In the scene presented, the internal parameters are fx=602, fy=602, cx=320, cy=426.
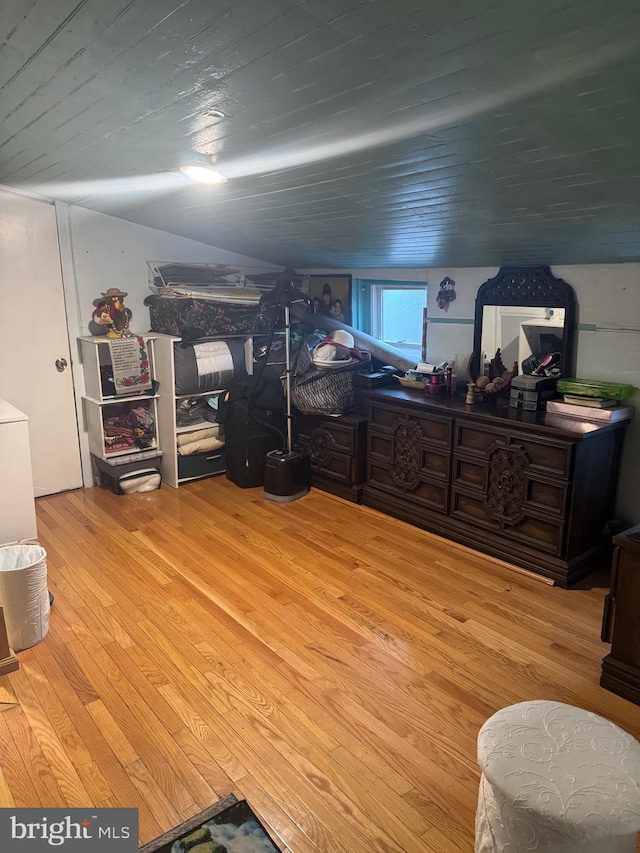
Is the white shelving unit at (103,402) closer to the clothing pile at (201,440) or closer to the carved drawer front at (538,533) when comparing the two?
the clothing pile at (201,440)

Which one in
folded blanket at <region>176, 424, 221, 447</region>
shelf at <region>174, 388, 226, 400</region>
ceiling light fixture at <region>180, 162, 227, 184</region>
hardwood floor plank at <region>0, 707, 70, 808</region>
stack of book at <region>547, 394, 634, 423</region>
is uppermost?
ceiling light fixture at <region>180, 162, 227, 184</region>

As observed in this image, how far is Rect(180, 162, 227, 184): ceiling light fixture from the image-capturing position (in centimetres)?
250

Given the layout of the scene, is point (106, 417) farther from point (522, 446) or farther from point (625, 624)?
point (625, 624)

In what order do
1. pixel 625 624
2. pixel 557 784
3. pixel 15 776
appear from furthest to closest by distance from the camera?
pixel 625 624 < pixel 15 776 < pixel 557 784

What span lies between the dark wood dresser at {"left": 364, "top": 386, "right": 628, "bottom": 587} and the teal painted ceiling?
2.88 feet

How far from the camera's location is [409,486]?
3670mm

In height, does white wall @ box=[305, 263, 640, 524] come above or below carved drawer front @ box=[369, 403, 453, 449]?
above

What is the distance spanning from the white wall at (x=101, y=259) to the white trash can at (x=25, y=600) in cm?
192

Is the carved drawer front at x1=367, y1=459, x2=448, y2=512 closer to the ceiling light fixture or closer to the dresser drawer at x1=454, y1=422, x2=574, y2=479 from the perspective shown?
the dresser drawer at x1=454, y1=422, x2=574, y2=479

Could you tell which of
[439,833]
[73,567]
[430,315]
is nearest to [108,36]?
[439,833]

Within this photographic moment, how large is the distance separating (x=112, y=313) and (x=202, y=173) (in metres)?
1.84

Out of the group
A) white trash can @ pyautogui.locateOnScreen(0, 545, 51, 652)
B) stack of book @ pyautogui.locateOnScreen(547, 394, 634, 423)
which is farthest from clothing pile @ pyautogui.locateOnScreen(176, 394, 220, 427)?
stack of book @ pyautogui.locateOnScreen(547, 394, 634, 423)

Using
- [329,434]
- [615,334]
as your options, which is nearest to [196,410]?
[329,434]

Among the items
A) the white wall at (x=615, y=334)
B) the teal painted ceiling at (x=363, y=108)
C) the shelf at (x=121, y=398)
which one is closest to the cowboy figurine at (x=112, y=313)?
the shelf at (x=121, y=398)
